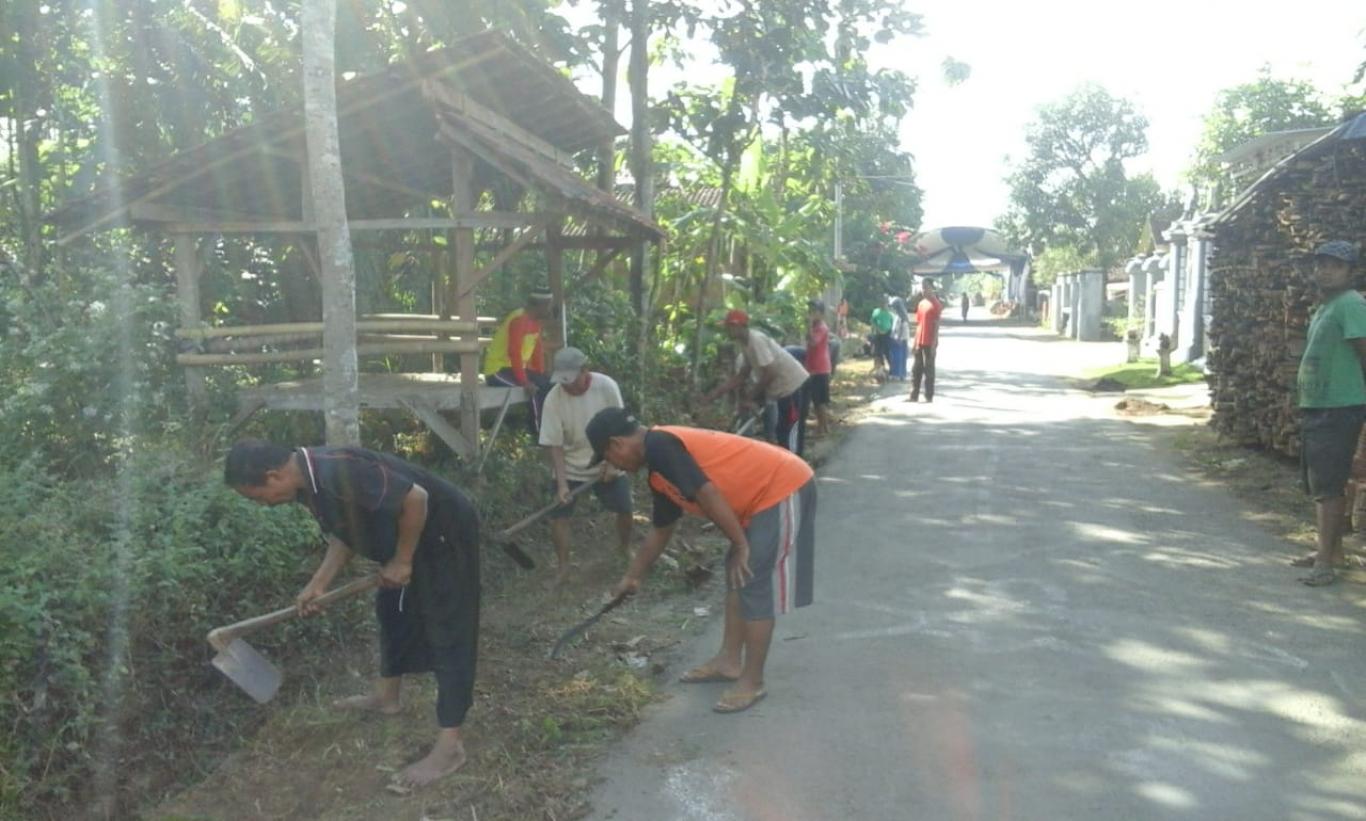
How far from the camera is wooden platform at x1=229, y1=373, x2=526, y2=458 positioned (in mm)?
8391

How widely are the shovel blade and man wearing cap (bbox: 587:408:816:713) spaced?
1510mm

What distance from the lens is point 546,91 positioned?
32.7 ft

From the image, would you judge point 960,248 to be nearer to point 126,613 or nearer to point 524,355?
point 524,355

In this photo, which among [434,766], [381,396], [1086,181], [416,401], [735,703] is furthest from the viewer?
[1086,181]

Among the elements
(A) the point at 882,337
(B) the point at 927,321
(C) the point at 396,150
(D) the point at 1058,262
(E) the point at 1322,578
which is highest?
(D) the point at 1058,262

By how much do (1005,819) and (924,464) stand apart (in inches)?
311

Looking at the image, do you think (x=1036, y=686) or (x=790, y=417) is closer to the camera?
(x=1036, y=686)

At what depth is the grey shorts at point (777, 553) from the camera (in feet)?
17.1

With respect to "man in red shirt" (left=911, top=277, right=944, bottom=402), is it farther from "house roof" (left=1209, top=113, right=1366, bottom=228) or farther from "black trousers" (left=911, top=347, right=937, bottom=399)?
"house roof" (left=1209, top=113, right=1366, bottom=228)

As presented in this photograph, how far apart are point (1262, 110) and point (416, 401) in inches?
1421

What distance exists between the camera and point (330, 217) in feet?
20.9

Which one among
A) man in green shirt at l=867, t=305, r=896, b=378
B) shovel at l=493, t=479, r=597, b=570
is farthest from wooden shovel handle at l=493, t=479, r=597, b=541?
man in green shirt at l=867, t=305, r=896, b=378

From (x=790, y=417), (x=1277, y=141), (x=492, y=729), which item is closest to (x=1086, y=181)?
(x=1277, y=141)

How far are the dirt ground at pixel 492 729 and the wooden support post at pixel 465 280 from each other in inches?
63.0
